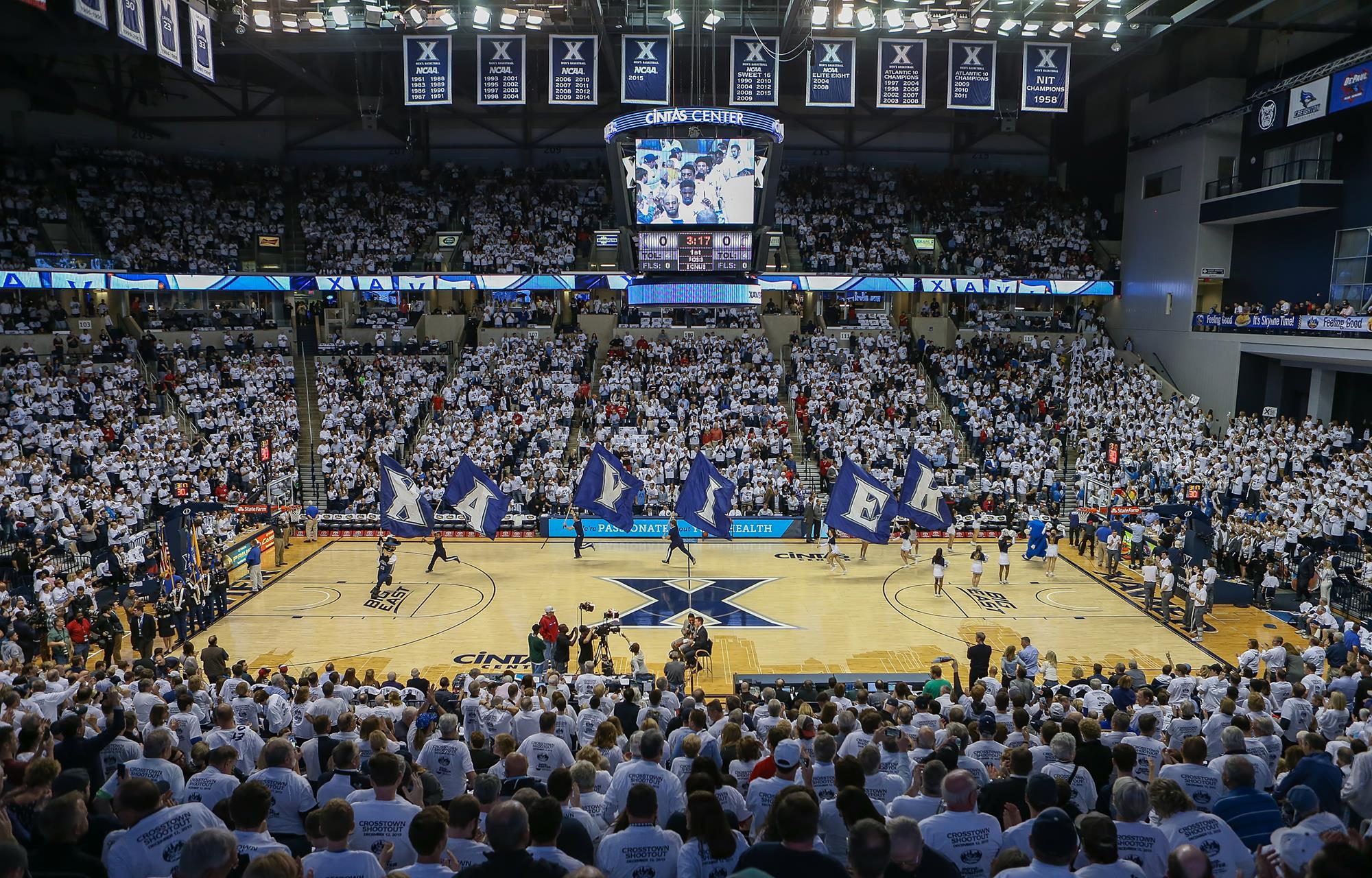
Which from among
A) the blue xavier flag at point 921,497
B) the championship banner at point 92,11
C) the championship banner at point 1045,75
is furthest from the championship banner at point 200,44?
the championship banner at point 1045,75

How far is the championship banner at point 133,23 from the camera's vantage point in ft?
74.6

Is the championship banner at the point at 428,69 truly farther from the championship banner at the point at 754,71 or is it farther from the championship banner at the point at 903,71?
the championship banner at the point at 903,71

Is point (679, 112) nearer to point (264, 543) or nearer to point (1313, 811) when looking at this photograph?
point (264, 543)

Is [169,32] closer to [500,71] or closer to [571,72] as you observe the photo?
[500,71]

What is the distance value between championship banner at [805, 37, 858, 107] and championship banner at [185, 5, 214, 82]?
18463 mm

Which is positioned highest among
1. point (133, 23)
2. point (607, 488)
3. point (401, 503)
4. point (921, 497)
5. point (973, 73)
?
point (973, 73)

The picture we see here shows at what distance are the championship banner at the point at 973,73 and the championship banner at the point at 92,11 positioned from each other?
2415cm

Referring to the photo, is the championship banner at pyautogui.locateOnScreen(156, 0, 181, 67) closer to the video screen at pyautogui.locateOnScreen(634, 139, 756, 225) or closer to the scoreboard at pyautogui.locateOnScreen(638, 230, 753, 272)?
the video screen at pyautogui.locateOnScreen(634, 139, 756, 225)

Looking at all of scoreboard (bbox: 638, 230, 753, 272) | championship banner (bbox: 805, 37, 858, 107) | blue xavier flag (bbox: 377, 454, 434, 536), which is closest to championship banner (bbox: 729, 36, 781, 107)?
championship banner (bbox: 805, 37, 858, 107)

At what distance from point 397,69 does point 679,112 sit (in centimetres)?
2872

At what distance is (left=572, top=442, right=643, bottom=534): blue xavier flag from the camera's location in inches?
882

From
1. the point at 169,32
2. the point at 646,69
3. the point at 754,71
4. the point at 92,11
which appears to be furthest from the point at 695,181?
the point at 92,11

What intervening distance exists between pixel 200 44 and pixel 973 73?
78.4 ft

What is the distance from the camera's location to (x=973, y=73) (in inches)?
1107
